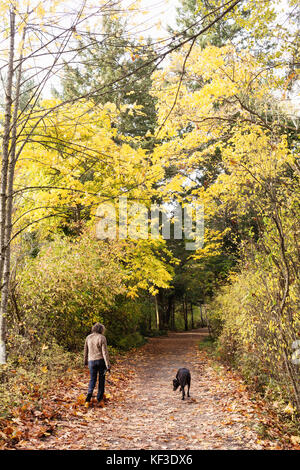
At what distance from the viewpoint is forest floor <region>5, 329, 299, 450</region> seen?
4.73 meters

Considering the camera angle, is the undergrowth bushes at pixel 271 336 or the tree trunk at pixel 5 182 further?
the tree trunk at pixel 5 182

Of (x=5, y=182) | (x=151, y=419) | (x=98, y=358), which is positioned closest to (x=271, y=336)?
(x=151, y=419)

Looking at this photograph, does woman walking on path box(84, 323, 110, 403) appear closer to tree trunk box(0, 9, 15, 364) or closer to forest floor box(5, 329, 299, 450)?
forest floor box(5, 329, 299, 450)

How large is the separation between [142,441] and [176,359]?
368 inches

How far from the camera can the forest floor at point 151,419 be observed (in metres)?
4.73

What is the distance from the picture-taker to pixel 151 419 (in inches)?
246

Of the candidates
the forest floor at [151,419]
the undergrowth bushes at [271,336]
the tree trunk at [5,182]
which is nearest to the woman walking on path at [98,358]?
the forest floor at [151,419]

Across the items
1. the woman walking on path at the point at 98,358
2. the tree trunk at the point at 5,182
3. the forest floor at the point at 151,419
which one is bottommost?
the forest floor at the point at 151,419

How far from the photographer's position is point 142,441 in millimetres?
4961

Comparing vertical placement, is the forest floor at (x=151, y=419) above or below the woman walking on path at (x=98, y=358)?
below

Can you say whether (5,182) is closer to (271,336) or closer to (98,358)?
(98,358)

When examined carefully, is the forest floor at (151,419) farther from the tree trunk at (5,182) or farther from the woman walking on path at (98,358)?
the tree trunk at (5,182)

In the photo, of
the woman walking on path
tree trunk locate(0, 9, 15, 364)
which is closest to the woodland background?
tree trunk locate(0, 9, 15, 364)
